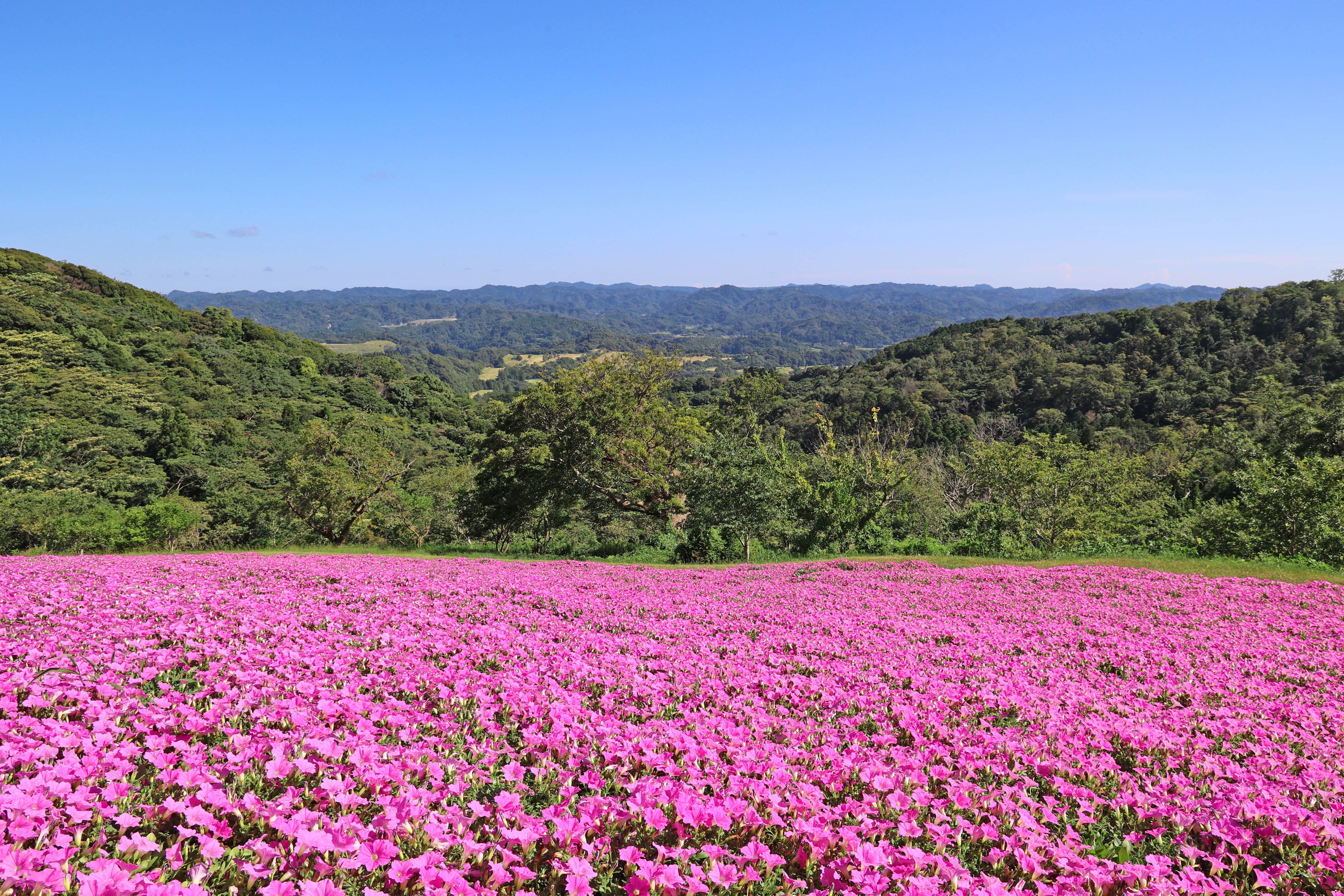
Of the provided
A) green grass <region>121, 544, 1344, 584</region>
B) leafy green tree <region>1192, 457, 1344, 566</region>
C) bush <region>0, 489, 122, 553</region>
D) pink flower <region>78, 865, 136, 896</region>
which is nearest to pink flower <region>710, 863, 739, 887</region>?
pink flower <region>78, 865, 136, 896</region>

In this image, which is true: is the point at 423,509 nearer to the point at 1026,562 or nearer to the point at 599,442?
the point at 599,442

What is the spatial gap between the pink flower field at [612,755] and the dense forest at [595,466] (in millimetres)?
13427

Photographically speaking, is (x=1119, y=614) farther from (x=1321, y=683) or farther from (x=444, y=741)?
(x=444, y=741)

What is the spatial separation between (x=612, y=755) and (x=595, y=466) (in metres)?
20.1

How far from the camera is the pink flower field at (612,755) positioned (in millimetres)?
2766

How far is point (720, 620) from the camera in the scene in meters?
9.06

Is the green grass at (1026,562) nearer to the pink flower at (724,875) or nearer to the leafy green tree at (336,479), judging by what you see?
the leafy green tree at (336,479)

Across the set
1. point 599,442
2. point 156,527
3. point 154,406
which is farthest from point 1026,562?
point 154,406

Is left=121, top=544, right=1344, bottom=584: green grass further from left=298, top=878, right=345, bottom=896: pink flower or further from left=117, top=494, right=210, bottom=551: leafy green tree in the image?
left=298, top=878, right=345, bottom=896: pink flower

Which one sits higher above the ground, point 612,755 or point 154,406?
point 612,755

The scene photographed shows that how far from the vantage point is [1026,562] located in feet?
59.5

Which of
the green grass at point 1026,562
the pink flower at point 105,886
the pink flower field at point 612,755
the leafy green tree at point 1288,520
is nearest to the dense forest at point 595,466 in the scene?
the leafy green tree at point 1288,520

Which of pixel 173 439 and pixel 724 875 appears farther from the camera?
pixel 173 439

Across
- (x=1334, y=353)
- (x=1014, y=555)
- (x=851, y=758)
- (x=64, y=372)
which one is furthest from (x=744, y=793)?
(x=1334, y=353)
